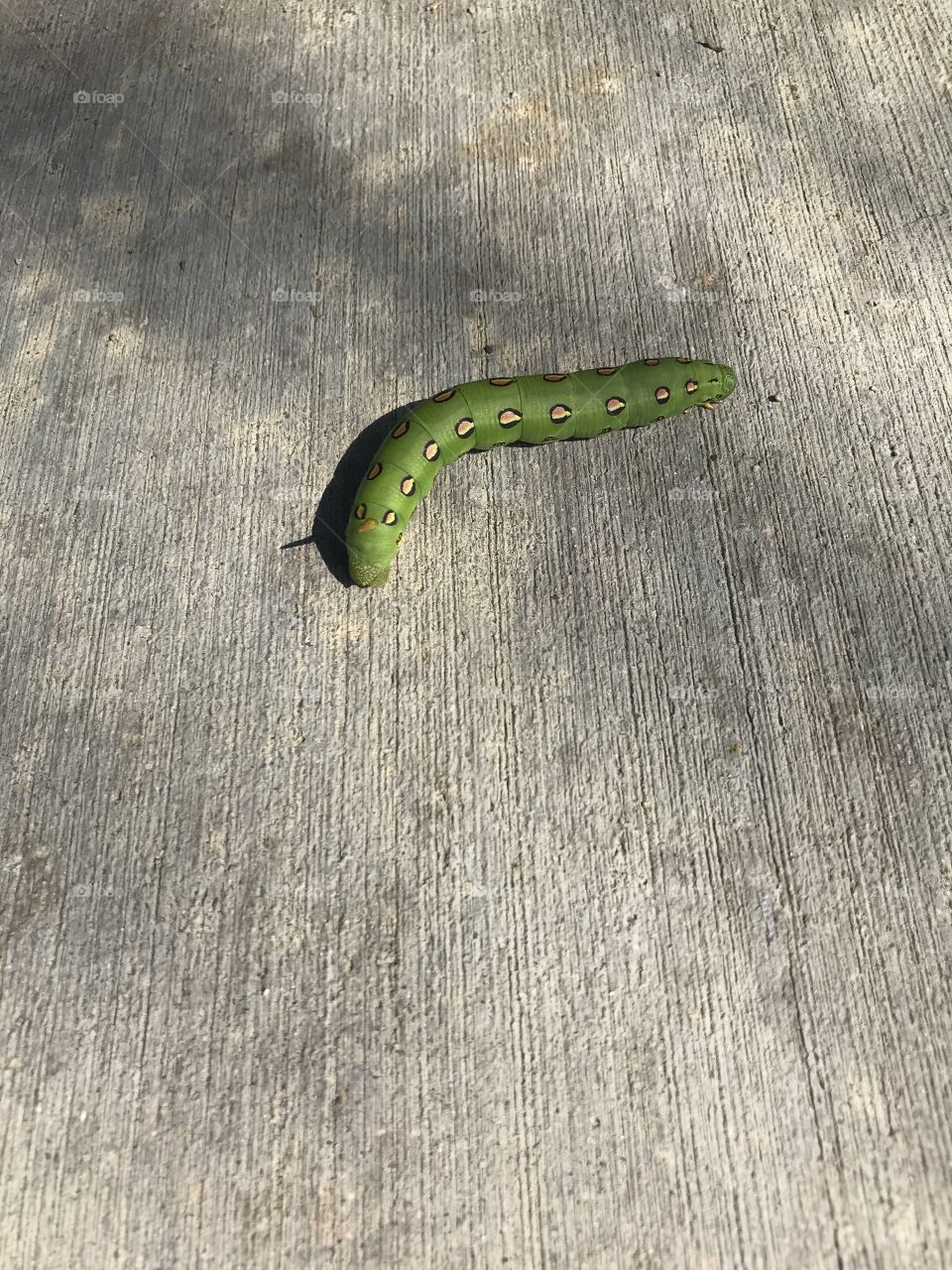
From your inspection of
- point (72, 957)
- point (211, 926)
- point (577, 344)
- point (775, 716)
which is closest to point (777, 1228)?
point (775, 716)

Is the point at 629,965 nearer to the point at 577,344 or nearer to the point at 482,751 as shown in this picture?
the point at 482,751

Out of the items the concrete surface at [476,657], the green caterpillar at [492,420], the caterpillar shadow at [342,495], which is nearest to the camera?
the concrete surface at [476,657]

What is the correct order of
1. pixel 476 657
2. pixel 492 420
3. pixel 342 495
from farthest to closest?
pixel 342 495 → pixel 492 420 → pixel 476 657

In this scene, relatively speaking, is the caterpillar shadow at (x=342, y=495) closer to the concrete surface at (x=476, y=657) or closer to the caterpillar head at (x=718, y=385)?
the concrete surface at (x=476, y=657)

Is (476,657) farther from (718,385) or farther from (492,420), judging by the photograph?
(718,385)

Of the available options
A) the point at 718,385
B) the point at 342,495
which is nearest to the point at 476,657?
the point at 342,495

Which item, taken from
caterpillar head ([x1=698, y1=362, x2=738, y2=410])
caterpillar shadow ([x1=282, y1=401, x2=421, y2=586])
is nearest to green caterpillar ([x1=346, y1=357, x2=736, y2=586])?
caterpillar head ([x1=698, y1=362, x2=738, y2=410])

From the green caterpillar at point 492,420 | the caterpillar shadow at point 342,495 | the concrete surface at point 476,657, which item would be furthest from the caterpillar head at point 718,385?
the caterpillar shadow at point 342,495
